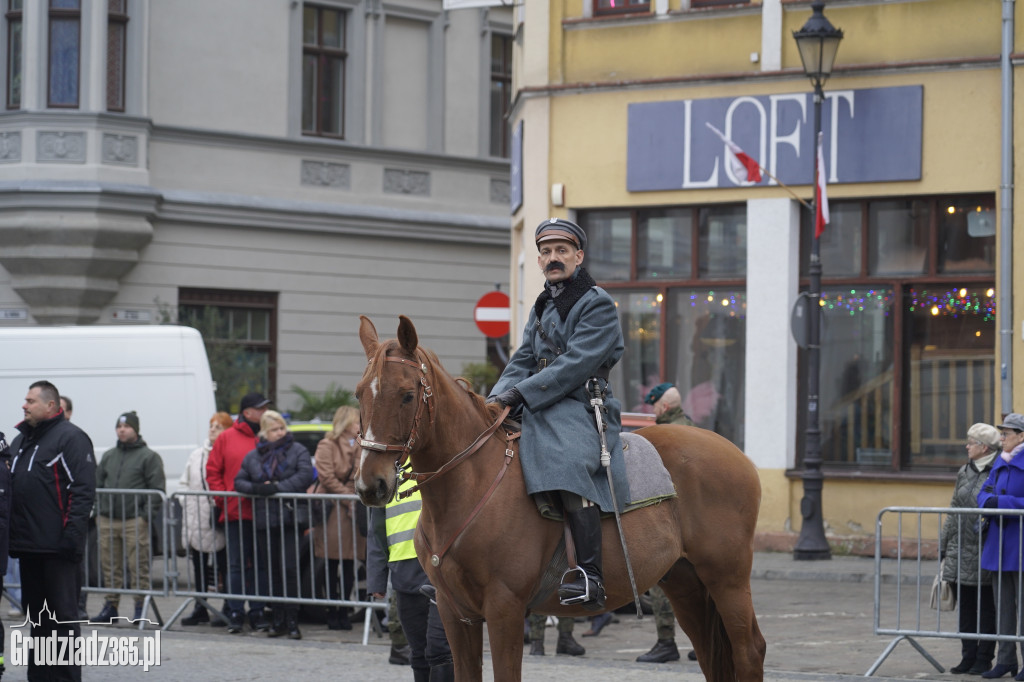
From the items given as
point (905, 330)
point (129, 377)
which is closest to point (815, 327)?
point (905, 330)

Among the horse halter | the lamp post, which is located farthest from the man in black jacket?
the lamp post

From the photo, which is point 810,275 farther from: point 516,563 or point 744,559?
point 516,563

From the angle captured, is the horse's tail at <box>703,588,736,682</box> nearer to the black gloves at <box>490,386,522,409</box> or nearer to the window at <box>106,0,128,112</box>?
the black gloves at <box>490,386,522,409</box>

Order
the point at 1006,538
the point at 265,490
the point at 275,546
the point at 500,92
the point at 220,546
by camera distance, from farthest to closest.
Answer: the point at 500,92 → the point at 220,546 → the point at 275,546 → the point at 265,490 → the point at 1006,538

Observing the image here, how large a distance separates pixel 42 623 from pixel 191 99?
704 inches

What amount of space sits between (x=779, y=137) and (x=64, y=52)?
12.8 m

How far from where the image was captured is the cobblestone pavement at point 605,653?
1031cm

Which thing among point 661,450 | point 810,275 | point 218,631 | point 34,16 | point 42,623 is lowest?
point 218,631

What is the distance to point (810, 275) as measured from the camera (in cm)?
1781

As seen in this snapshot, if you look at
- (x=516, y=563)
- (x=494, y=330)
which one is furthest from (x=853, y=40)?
(x=516, y=563)

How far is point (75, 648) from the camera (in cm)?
948

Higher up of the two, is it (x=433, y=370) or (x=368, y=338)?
(x=368, y=338)

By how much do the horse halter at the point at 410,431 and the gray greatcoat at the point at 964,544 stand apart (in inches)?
221

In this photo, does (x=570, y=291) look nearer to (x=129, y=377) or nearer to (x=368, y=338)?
(x=368, y=338)
